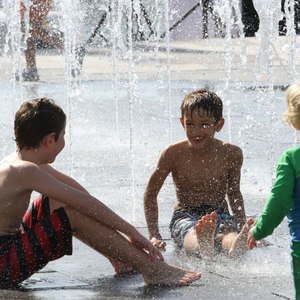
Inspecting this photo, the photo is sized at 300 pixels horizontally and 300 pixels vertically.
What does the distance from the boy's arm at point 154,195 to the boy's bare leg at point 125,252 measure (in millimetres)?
705

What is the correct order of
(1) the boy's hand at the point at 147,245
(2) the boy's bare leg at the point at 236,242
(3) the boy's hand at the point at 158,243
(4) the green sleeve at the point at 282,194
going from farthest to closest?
(3) the boy's hand at the point at 158,243
(2) the boy's bare leg at the point at 236,242
(1) the boy's hand at the point at 147,245
(4) the green sleeve at the point at 282,194

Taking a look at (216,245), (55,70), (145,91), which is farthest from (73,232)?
(55,70)

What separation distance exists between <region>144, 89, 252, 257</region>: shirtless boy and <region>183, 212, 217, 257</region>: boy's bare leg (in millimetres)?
173

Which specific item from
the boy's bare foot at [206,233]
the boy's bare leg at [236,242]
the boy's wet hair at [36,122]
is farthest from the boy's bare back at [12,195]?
the boy's bare leg at [236,242]

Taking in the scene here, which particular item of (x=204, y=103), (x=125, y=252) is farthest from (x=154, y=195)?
(x=125, y=252)

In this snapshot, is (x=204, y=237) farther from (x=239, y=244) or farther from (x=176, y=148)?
(x=176, y=148)

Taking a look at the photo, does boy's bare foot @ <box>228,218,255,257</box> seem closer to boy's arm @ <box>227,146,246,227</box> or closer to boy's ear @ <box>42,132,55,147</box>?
boy's arm @ <box>227,146,246,227</box>

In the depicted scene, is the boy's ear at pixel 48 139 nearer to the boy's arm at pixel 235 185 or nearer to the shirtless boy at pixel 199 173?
the shirtless boy at pixel 199 173

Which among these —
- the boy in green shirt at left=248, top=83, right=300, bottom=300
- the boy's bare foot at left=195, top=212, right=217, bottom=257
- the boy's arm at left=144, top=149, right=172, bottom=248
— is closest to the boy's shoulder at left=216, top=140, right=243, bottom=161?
the boy's arm at left=144, top=149, right=172, bottom=248

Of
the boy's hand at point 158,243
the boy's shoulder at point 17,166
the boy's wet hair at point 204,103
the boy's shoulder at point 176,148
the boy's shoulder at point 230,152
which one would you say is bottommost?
the boy's hand at point 158,243

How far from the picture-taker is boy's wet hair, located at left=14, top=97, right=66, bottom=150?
190 inches

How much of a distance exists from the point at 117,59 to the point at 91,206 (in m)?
12.5

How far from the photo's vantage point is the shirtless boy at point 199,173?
18.5ft

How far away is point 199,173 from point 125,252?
102cm
